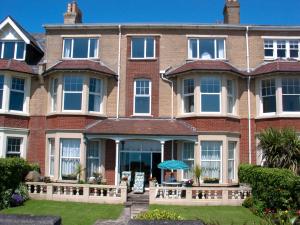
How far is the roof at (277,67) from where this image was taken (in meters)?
22.1

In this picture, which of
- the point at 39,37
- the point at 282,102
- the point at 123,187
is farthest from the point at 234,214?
the point at 39,37

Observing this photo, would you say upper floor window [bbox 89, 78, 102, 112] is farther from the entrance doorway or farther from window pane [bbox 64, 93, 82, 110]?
the entrance doorway

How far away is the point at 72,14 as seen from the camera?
89.1ft

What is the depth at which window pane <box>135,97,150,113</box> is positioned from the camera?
2380cm

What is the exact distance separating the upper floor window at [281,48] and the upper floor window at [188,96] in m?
5.55

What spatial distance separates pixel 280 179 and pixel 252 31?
11.8m

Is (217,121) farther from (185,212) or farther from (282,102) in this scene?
(185,212)

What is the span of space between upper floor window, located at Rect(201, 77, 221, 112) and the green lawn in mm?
6466

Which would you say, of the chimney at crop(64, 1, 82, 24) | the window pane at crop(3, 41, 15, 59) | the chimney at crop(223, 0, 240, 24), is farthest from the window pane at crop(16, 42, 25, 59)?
the chimney at crop(223, 0, 240, 24)

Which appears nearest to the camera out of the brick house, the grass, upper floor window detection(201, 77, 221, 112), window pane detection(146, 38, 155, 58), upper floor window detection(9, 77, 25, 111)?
the grass

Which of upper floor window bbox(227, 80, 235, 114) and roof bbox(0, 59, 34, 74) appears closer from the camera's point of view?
roof bbox(0, 59, 34, 74)

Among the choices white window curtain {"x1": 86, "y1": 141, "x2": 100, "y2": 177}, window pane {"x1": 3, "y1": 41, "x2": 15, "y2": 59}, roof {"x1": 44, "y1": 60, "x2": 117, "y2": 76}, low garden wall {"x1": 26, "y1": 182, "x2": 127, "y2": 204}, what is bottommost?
low garden wall {"x1": 26, "y1": 182, "x2": 127, "y2": 204}

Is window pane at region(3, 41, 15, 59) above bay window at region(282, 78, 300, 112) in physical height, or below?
above

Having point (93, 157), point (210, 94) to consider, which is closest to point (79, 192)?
point (93, 157)
